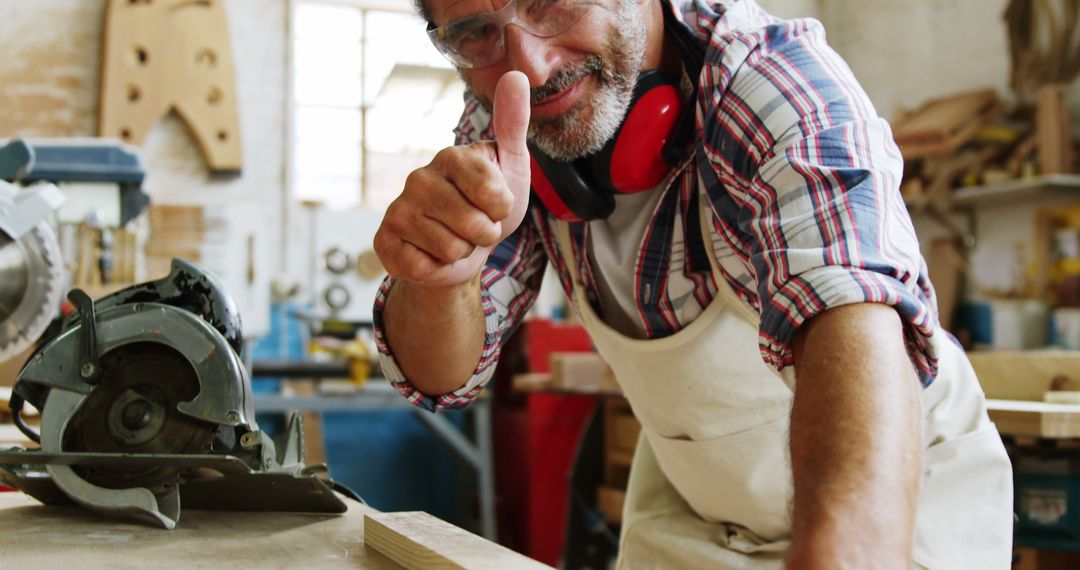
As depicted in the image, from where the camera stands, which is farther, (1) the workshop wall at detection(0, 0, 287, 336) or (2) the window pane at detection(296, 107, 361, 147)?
(2) the window pane at detection(296, 107, 361, 147)

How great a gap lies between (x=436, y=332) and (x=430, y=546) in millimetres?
429

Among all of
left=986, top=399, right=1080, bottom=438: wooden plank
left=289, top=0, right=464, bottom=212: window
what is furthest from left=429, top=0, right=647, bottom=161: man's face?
left=289, top=0, right=464, bottom=212: window

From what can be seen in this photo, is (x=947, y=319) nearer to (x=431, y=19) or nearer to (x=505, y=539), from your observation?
(x=505, y=539)

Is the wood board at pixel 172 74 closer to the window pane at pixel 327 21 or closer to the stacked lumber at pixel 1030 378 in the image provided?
the window pane at pixel 327 21

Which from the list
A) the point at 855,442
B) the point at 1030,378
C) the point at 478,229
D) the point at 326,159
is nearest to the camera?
the point at 855,442

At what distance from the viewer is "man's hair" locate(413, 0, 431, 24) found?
124cm

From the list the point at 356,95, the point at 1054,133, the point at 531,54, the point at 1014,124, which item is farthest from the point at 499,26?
the point at 356,95

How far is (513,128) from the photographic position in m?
0.87

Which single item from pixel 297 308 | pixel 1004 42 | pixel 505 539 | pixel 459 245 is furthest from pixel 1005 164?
pixel 459 245

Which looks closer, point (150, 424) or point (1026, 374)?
point (150, 424)

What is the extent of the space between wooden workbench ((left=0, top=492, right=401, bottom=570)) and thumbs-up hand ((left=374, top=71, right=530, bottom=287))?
259 mm

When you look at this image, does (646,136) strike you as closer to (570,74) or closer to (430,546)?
(570,74)

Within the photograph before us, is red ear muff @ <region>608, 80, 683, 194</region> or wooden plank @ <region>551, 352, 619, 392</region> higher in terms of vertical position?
red ear muff @ <region>608, 80, 683, 194</region>

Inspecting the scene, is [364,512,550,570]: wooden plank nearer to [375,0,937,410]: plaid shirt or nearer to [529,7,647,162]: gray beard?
[375,0,937,410]: plaid shirt
